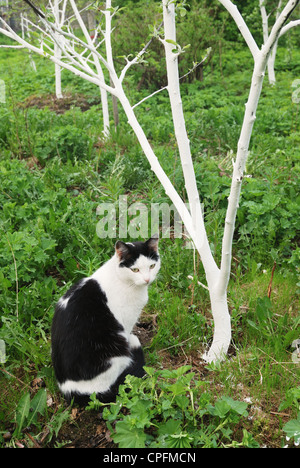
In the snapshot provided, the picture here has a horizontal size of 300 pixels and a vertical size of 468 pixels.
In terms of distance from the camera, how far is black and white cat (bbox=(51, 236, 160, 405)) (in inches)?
85.2

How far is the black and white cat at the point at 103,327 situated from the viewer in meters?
2.16

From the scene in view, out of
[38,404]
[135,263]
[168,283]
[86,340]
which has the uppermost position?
[135,263]

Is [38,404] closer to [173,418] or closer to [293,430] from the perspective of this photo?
[173,418]

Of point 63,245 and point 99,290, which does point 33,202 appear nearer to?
point 63,245

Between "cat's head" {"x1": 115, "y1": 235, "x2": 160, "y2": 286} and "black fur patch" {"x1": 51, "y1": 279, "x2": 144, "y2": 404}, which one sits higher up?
"cat's head" {"x1": 115, "y1": 235, "x2": 160, "y2": 286}

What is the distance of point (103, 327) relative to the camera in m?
2.24

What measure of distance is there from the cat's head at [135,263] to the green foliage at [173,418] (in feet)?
1.77

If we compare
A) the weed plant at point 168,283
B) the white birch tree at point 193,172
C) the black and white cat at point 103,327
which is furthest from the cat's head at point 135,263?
the weed plant at point 168,283

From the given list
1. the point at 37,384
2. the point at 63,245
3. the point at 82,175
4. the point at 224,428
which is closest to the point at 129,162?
the point at 82,175

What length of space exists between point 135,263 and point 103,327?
0.41 meters

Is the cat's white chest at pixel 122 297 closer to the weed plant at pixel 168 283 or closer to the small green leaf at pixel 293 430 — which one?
the weed plant at pixel 168 283

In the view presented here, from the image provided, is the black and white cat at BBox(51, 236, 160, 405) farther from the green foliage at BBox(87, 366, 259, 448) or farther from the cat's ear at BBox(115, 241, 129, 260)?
the green foliage at BBox(87, 366, 259, 448)

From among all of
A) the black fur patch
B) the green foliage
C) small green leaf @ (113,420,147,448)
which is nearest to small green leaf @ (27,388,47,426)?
the black fur patch

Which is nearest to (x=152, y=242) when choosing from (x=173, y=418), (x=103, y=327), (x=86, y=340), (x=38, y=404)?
(x=103, y=327)
